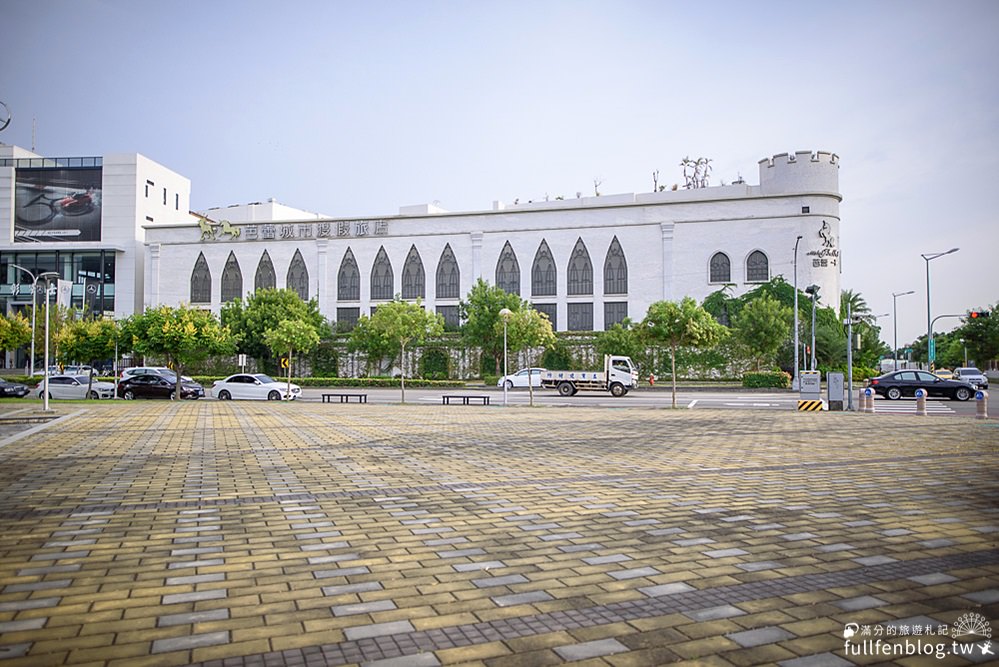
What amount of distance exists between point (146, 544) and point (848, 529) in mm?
5778

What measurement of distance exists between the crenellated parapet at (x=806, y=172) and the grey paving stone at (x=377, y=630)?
58.5 meters

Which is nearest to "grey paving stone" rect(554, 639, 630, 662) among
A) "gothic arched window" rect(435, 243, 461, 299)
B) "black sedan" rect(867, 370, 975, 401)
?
"black sedan" rect(867, 370, 975, 401)

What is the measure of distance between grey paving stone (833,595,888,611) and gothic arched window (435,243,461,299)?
2308 inches

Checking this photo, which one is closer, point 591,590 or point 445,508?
point 591,590

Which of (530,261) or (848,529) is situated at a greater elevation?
(530,261)

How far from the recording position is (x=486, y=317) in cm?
5291

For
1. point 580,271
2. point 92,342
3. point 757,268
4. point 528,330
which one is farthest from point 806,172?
point 92,342

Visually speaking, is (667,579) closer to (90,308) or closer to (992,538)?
(992,538)

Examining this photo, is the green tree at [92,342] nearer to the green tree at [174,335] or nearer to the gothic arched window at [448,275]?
the green tree at [174,335]

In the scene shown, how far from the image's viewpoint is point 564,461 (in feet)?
34.9

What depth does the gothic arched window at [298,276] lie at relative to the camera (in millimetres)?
64625

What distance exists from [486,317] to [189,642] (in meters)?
49.3

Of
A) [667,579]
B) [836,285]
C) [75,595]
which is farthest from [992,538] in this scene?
[836,285]

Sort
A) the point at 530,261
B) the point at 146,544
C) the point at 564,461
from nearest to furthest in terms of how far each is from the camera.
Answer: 1. the point at 146,544
2. the point at 564,461
3. the point at 530,261
